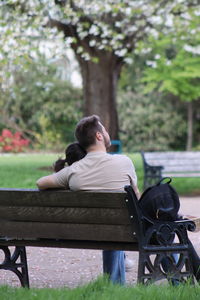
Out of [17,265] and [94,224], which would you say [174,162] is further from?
[94,224]

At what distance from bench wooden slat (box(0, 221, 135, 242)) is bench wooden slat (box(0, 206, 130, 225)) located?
0.12 ft

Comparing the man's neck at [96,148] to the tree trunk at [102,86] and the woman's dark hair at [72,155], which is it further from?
the tree trunk at [102,86]

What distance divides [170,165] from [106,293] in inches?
413

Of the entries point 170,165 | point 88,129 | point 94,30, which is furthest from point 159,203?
point 94,30

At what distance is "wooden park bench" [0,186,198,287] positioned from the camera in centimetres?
477

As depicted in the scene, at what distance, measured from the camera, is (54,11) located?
57.5 ft

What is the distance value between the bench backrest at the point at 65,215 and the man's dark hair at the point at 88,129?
16.7 inches

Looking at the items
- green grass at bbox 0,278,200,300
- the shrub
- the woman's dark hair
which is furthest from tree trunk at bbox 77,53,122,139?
green grass at bbox 0,278,200,300

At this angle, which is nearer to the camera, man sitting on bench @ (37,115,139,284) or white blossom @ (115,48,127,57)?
man sitting on bench @ (37,115,139,284)

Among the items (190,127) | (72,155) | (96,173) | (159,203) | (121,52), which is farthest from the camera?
(190,127)

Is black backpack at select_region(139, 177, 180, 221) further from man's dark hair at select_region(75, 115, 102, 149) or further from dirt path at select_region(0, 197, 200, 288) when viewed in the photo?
dirt path at select_region(0, 197, 200, 288)

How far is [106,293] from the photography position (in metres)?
4.41

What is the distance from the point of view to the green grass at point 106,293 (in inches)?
172

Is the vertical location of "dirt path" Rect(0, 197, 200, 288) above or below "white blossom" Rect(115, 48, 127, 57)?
below
